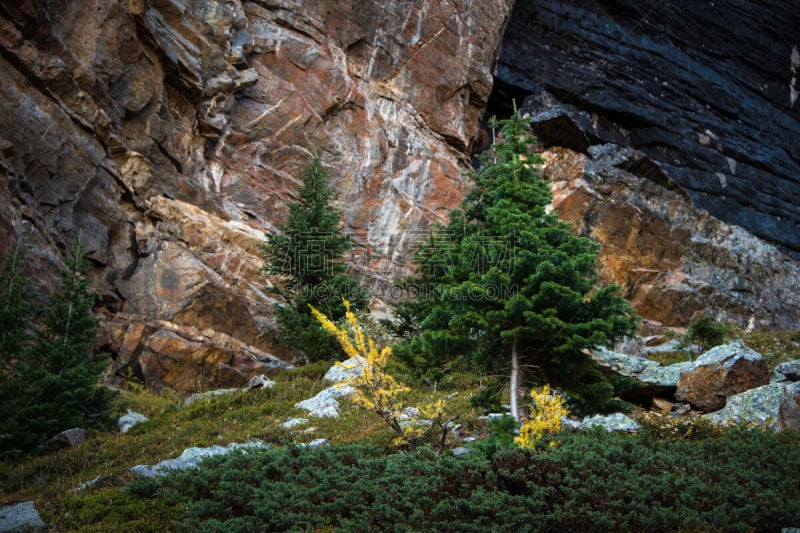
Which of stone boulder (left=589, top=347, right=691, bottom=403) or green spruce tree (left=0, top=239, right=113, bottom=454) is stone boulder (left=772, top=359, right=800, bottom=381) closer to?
stone boulder (left=589, top=347, right=691, bottom=403)

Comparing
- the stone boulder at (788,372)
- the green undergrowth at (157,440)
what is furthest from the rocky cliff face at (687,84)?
the green undergrowth at (157,440)

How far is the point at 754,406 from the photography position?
13.8 m

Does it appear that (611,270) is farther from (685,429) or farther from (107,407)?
(107,407)

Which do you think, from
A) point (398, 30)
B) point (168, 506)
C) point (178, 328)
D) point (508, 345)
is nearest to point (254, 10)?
point (398, 30)

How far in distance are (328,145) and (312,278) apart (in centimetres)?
1899

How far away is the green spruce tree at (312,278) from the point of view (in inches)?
844

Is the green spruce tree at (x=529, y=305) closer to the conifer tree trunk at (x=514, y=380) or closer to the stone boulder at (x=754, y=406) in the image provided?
the conifer tree trunk at (x=514, y=380)

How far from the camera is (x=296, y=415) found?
15.6m

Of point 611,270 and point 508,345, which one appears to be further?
point 611,270

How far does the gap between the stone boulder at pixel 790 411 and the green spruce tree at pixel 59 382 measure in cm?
1597

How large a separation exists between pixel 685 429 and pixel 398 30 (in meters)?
A: 38.3

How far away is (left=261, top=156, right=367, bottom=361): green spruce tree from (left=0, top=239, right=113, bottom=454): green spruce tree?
7142 mm

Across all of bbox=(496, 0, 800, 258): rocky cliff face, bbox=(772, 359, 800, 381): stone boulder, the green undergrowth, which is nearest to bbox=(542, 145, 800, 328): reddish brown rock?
bbox=(496, 0, 800, 258): rocky cliff face

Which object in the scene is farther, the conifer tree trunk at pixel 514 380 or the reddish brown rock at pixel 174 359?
the reddish brown rock at pixel 174 359
